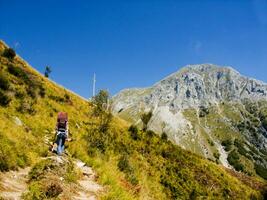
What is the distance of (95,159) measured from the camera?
1691 cm

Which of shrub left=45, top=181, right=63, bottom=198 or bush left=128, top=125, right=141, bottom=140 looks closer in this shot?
shrub left=45, top=181, right=63, bottom=198

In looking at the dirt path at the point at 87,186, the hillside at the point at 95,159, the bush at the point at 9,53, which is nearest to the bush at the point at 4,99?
the hillside at the point at 95,159

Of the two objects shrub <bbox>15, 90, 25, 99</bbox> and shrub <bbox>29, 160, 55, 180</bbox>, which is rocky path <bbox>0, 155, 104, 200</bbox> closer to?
shrub <bbox>29, 160, 55, 180</bbox>

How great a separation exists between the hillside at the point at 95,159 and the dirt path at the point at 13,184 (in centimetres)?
13

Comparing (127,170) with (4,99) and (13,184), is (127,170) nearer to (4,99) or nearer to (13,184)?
(13,184)

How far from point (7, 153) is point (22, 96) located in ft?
43.2

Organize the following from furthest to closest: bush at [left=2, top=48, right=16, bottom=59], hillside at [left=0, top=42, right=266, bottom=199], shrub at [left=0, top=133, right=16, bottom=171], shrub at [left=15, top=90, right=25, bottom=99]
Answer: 1. bush at [left=2, top=48, right=16, bottom=59]
2. shrub at [left=15, top=90, right=25, bottom=99]
3. hillside at [left=0, top=42, right=266, bottom=199]
4. shrub at [left=0, top=133, right=16, bottom=171]

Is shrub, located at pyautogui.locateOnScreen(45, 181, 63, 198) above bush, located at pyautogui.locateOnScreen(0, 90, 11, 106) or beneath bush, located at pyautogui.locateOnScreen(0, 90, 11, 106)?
beneath

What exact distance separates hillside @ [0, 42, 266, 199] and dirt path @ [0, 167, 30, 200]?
135 millimetres

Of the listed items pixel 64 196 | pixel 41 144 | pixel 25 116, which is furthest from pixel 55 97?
pixel 64 196

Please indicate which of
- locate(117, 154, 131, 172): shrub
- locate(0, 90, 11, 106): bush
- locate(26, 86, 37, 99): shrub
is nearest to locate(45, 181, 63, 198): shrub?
locate(117, 154, 131, 172): shrub

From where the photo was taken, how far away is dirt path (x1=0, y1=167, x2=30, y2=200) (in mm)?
9009

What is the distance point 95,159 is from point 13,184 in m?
6.83

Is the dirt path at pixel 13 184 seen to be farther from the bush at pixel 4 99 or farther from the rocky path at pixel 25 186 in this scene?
the bush at pixel 4 99
